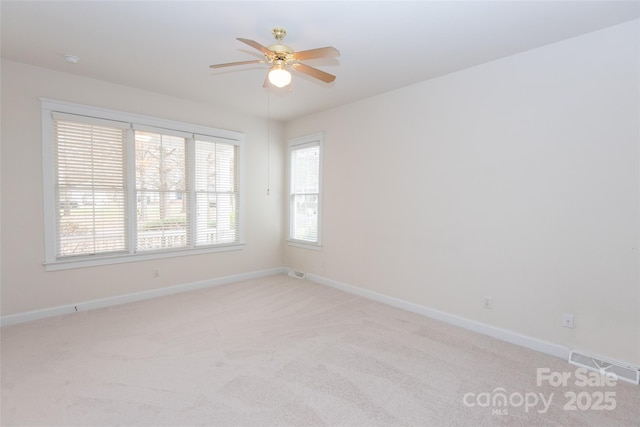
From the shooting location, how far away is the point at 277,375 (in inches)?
96.4

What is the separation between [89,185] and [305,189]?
305 centimetres

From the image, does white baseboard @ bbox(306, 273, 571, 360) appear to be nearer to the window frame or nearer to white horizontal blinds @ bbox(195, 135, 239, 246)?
the window frame

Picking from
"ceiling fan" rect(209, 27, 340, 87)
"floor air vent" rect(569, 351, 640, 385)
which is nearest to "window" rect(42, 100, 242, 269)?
"ceiling fan" rect(209, 27, 340, 87)

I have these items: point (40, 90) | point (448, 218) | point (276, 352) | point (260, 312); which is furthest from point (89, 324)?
point (448, 218)

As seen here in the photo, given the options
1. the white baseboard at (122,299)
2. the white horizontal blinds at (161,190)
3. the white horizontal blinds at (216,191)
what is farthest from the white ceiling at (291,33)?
the white baseboard at (122,299)

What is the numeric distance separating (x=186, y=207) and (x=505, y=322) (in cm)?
432

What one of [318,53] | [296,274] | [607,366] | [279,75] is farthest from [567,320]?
[296,274]

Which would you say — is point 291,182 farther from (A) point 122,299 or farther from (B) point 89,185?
(A) point 122,299

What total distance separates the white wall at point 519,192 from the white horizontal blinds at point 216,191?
2141mm

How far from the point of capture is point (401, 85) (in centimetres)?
383

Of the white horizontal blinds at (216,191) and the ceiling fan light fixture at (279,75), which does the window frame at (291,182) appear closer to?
the white horizontal blinds at (216,191)

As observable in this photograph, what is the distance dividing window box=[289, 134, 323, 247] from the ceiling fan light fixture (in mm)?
2516

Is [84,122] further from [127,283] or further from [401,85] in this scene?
[401,85]

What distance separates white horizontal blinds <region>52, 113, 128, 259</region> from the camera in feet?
11.7
